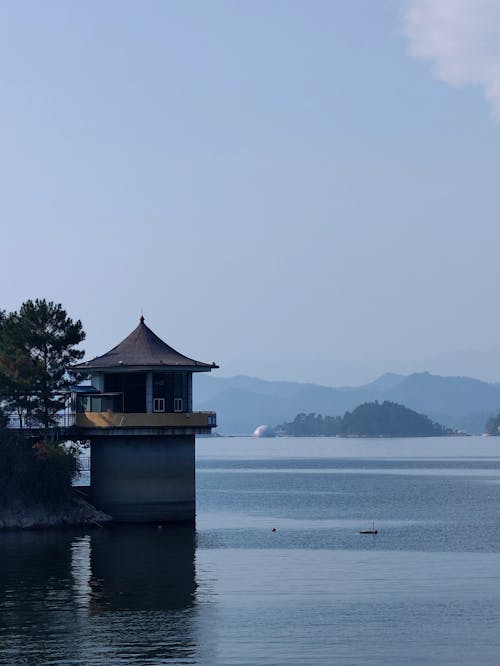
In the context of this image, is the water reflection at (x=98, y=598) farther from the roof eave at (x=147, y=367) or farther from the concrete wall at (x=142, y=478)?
the roof eave at (x=147, y=367)

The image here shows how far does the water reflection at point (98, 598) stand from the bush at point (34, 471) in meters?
4.27

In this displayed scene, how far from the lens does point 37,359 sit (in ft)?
347

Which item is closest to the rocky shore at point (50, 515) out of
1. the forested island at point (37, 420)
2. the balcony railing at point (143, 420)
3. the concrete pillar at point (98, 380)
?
the forested island at point (37, 420)

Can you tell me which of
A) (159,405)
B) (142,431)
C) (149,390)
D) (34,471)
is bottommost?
(34,471)

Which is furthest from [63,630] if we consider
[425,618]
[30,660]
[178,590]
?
[425,618]

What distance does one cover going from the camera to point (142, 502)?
101 metres

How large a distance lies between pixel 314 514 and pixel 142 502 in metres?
26.6

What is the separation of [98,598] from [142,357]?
129ft

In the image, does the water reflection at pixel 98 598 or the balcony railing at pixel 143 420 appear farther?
the balcony railing at pixel 143 420

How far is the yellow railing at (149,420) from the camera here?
334 ft

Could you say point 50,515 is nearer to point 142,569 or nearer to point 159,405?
point 159,405

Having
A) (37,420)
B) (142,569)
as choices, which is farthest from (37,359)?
(142,569)

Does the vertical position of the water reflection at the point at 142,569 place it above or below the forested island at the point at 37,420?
below

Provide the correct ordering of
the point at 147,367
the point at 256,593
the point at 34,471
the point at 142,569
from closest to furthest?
the point at 256,593 < the point at 142,569 < the point at 34,471 < the point at 147,367
